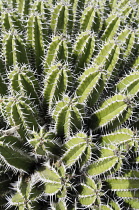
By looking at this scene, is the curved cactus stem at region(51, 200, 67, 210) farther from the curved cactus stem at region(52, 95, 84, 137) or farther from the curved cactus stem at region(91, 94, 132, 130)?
the curved cactus stem at region(91, 94, 132, 130)

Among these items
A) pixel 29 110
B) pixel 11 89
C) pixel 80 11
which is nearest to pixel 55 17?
pixel 80 11

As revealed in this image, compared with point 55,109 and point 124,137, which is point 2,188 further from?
point 124,137

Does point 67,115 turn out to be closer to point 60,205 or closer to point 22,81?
point 22,81

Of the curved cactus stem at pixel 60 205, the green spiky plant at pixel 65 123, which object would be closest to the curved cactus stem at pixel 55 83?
the green spiky plant at pixel 65 123

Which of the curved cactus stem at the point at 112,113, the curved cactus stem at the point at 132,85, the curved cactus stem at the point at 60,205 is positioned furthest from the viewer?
the curved cactus stem at the point at 132,85

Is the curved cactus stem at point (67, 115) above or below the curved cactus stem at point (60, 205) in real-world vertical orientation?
above

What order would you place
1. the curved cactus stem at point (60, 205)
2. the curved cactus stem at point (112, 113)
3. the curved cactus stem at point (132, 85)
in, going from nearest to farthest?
the curved cactus stem at point (60, 205) < the curved cactus stem at point (112, 113) < the curved cactus stem at point (132, 85)

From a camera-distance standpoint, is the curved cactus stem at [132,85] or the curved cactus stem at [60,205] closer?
the curved cactus stem at [60,205]

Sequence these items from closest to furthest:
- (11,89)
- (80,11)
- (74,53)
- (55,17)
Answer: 1. (11,89)
2. (74,53)
3. (55,17)
4. (80,11)

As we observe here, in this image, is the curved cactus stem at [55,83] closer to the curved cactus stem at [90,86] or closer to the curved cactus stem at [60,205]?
the curved cactus stem at [90,86]

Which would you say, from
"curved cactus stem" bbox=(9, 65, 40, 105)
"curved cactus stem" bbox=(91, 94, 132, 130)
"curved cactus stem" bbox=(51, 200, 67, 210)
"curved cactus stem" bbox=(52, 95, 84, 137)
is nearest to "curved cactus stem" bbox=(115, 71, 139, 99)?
"curved cactus stem" bbox=(91, 94, 132, 130)
